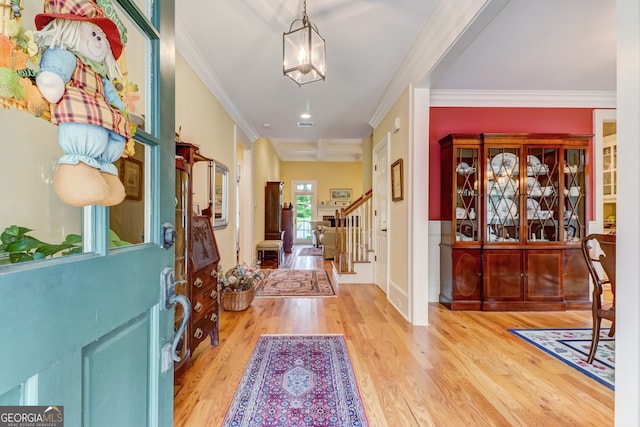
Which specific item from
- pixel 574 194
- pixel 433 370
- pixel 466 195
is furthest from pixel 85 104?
pixel 574 194

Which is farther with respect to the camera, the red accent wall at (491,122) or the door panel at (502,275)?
the red accent wall at (491,122)

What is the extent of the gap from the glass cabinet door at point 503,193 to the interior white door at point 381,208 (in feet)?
3.90

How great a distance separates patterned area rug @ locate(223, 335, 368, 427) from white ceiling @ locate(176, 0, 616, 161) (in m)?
2.43

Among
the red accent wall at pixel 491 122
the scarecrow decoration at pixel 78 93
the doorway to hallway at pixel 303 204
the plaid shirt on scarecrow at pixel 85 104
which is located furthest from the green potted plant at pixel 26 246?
the doorway to hallway at pixel 303 204

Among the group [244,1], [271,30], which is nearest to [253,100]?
[271,30]

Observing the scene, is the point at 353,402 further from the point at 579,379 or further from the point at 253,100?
the point at 253,100

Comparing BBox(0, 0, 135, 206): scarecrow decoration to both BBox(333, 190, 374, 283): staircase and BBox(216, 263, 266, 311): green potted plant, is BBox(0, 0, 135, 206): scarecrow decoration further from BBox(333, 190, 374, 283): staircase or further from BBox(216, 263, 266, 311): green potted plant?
BBox(333, 190, 374, 283): staircase

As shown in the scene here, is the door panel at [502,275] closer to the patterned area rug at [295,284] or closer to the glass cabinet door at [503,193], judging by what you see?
the glass cabinet door at [503,193]

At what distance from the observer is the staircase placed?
4719 millimetres

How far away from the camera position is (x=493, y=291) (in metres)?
3.33

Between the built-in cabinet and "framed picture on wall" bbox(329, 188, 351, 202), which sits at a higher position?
"framed picture on wall" bbox(329, 188, 351, 202)

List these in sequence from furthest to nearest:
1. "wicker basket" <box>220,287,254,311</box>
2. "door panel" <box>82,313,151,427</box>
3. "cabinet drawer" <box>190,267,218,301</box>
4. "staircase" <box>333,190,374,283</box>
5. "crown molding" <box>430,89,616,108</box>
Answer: "staircase" <box>333,190,374,283</box> → "crown molding" <box>430,89,616,108</box> → "wicker basket" <box>220,287,254,311</box> → "cabinet drawer" <box>190,267,218,301</box> → "door panel" <box>82,313,151,427</box>

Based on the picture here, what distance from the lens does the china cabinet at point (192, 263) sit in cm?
191

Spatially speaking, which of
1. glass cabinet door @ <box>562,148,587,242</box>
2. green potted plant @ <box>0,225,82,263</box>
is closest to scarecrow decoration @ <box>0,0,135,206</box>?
green potted plant @ <box>0,225,82,263</box>
